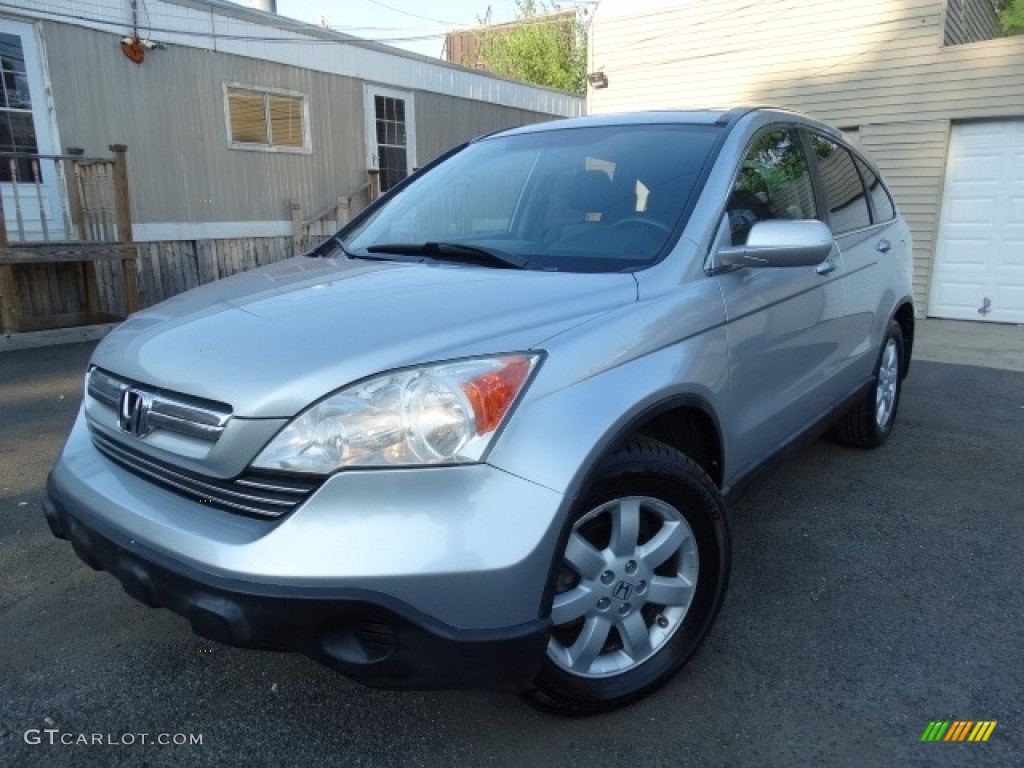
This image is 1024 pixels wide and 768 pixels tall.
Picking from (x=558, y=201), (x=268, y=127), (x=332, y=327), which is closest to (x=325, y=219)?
(x=268, y=127)

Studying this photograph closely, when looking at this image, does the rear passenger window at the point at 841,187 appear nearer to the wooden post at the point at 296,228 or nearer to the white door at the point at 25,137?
the white door at the point at 25,137

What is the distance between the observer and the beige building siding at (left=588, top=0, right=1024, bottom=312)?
29.5ft

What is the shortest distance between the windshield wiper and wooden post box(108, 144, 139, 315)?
644cm

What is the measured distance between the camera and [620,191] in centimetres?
275

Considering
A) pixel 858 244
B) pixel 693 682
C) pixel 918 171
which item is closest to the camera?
pixel 693 682

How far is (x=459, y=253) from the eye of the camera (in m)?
2.61

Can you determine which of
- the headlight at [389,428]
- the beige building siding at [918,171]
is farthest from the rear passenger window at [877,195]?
the beige building siding at [918,171]

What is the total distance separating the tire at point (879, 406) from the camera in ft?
13.9

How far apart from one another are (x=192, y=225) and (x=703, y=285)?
30.6 feet

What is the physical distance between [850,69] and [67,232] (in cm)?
984

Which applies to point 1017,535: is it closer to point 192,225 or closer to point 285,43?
point 192,225

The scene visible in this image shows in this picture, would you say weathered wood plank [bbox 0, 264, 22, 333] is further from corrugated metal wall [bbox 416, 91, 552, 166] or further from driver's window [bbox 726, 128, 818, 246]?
driver's window [bbox 726, 128, 818, 246]

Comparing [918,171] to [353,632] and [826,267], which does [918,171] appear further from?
[353,632]

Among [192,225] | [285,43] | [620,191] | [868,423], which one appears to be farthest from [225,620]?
[285,43]
